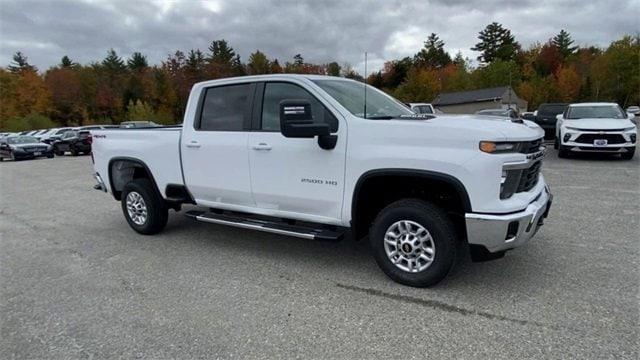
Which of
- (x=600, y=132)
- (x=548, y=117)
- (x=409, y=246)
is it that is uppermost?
(x=548, y=117)

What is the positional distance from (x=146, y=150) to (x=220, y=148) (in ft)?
4.75

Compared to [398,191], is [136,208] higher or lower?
lower

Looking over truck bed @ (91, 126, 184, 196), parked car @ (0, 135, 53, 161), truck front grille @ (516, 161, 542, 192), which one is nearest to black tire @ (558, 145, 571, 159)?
truck front grille @ (516, 161, 542, 192)

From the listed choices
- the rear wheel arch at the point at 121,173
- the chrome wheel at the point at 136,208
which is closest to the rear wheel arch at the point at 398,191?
the chrome wheel at the point at 136,208

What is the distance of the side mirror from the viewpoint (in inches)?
150

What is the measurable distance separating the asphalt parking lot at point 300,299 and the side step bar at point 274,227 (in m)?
0.44

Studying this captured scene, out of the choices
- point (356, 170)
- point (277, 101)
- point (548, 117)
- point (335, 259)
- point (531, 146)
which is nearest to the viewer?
point (531, 146)

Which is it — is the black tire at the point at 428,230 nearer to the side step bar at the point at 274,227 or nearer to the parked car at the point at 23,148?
the side step bar at the point at 274,227

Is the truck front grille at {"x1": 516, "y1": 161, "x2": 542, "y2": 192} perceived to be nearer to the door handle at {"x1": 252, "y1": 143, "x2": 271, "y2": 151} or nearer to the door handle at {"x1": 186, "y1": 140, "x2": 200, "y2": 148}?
the door handle at {"x1": 252, "y1": 143, "x2": 271, "y2": 151}

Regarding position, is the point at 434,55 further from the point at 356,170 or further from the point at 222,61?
the point at 356,170

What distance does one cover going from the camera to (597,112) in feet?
42.3

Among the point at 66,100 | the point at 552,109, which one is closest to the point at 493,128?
the point at 552,109

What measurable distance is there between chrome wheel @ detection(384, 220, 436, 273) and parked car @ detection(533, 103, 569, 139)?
16.0 meters

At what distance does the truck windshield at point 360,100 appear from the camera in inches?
172
